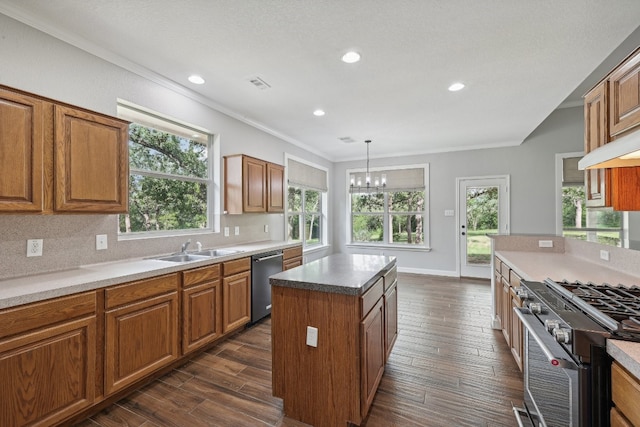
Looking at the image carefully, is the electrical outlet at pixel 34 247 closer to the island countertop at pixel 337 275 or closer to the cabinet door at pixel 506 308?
the island countertop at pixel 337 275

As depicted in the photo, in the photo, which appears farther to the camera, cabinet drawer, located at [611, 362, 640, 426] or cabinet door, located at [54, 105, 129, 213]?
cabinet door, located at [54, 105, 129, 213]

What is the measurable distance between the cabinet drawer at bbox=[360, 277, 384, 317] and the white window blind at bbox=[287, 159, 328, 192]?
141 inches

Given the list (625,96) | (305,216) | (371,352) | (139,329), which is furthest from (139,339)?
(305,216)

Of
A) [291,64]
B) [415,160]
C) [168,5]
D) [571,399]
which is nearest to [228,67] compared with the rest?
[291,64]

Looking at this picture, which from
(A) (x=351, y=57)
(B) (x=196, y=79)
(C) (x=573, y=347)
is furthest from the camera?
(B) (x=196, y=79)

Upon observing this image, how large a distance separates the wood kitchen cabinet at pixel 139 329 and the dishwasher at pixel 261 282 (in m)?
1.00

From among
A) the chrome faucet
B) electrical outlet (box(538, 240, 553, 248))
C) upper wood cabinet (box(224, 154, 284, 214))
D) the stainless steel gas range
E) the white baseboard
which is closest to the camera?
the stainless steel gas range

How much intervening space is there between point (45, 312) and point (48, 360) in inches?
10.9

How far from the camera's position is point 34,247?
204 centimetres

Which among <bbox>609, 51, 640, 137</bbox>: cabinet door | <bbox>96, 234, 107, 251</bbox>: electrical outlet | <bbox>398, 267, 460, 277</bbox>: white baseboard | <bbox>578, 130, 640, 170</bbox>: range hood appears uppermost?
<bbox>609, 51, 640, 137</bbox>: cabinet door

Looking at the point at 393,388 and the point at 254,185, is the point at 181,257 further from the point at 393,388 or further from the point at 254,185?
the point at 393,388

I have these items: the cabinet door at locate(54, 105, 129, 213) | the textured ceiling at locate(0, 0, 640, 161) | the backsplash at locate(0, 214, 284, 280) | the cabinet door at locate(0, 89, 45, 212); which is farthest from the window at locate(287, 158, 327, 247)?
the cabinet door at locate(0, 89, 45, 212)

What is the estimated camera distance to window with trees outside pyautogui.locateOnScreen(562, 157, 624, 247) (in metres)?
4.70

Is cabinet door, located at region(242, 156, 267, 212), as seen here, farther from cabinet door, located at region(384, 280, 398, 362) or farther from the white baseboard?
the white baseboard
